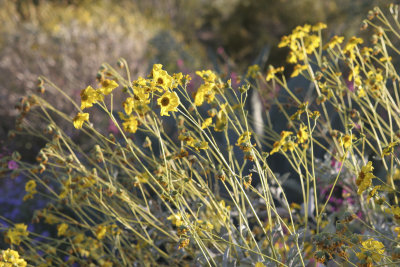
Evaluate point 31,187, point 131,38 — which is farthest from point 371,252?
point 131,38

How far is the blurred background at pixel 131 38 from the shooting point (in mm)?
4105

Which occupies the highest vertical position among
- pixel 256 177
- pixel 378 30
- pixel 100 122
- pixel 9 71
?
pixel 9 71

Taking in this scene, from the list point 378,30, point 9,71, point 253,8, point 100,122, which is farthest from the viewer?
point 253,8

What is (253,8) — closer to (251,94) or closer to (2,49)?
(2,49)

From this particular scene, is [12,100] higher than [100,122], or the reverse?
[12,100]

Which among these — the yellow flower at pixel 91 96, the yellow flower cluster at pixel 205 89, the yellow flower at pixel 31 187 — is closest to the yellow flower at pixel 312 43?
the yellow flower cluster at pixel 205 89

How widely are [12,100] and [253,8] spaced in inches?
171

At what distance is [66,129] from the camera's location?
3953 mm

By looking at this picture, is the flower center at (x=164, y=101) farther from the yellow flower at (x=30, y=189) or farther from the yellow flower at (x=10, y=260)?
the yellow flower at (x=30, y=189)

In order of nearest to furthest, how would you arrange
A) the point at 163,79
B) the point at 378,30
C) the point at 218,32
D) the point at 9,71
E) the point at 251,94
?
the point at 163,79 < the point at 378,30 < the point at 251,94 < the point at 9,71 < the point at 218,32

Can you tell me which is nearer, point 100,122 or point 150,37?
point 100,122

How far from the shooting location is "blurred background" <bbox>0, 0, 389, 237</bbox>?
162 inches

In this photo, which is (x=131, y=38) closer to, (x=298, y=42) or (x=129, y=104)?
(x=298, y=42)

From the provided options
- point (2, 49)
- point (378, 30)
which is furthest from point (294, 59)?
point (2, 49)
